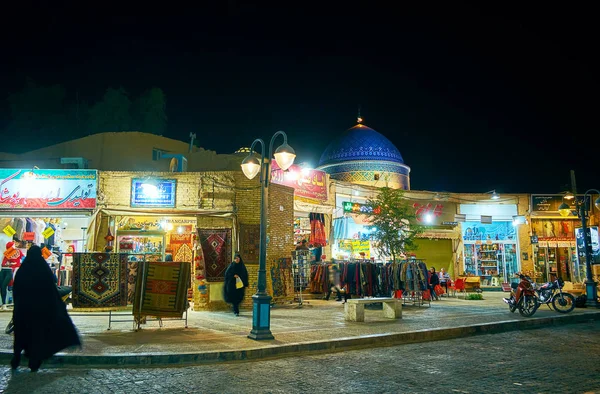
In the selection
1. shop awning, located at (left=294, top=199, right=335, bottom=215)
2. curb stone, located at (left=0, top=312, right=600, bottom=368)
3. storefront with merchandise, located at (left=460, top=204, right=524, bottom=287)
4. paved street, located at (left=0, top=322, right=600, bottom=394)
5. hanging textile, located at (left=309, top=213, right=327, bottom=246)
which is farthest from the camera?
storefront with merchandise, located at (left=460, top=204, right=524, bottom=287)

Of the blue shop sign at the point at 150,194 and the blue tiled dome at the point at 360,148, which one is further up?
the blue tiled dome at the point at 360,148

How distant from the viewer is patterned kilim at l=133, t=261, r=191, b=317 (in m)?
9.51

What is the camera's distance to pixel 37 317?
6645mm

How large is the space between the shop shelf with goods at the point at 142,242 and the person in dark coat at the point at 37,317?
24.7ft

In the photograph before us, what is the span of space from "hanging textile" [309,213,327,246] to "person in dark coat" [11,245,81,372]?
458 inches

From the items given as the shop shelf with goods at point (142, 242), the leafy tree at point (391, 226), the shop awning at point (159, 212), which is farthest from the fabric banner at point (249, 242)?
the leafy tree at point (391, 226)

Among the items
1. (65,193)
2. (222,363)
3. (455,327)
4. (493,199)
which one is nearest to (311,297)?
(455,327)

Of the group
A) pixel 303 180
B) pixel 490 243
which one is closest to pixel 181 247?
pixel 303 180

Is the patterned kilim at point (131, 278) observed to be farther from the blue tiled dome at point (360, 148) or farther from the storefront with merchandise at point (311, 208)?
the blue tiled dome at point (360, 148)

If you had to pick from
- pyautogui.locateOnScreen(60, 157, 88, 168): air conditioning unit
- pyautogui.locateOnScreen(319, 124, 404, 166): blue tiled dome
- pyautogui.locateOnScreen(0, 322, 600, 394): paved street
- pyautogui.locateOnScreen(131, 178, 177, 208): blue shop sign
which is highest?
pyautogui.locateOnScreen(319, 124, 404, 166): blue tiled dome

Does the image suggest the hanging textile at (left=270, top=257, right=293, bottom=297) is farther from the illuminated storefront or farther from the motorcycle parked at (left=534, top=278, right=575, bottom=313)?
the illuminated storefront

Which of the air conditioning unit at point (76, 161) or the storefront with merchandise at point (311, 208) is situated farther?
the storefront with merchandise at point (311, 208)

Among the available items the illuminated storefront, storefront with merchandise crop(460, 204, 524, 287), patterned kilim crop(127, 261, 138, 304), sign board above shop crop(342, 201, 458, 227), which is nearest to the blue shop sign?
patterned kilim crop(127, 261, 138, 304)

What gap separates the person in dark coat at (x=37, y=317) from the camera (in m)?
6.50
